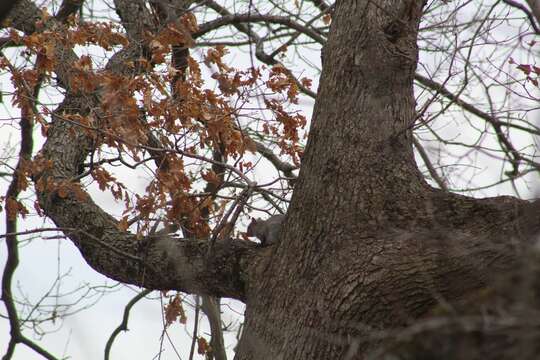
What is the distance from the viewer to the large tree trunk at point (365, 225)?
3.18 m

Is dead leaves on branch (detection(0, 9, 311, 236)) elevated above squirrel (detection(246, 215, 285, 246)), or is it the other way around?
Result: dead leaves on branch (detection(0, 9, 311, 236))

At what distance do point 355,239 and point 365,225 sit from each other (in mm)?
92

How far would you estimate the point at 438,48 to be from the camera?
539cm

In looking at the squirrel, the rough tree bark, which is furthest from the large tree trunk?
the squirrel

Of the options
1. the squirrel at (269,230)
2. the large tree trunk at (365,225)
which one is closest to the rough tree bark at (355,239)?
the large tree trunk at (365,225)

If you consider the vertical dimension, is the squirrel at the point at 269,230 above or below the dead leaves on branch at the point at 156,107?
below

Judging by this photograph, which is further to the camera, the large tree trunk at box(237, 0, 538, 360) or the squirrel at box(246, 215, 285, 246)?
the squirrel at box(246, 215, 285, 246)

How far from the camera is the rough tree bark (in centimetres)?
319

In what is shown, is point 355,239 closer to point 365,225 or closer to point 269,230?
point 365,225

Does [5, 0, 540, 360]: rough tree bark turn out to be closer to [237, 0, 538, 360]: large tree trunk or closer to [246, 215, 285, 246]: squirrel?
[237, 0, 538, 360]: large tree trunk

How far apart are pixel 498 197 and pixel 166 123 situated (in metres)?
2.31

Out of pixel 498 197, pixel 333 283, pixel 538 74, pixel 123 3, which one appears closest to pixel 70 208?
pixel 123 3

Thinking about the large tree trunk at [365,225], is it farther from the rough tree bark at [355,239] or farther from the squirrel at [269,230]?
the squirrel at [269,230]

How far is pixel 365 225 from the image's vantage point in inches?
136
